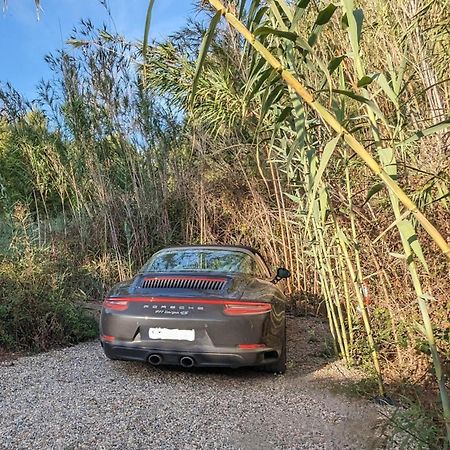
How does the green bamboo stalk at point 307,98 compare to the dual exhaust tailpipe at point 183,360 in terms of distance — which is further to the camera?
the dual exhaust tailpipe at point 183,360

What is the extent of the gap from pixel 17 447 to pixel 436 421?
2387mm

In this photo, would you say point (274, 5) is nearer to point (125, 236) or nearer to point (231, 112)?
point (231, 112)

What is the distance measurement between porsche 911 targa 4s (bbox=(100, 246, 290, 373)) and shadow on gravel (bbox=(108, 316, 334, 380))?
10.0 inches

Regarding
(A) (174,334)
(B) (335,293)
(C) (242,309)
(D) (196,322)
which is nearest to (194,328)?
(D) (196,322)

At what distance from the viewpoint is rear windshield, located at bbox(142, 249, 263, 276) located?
4875 millimetres

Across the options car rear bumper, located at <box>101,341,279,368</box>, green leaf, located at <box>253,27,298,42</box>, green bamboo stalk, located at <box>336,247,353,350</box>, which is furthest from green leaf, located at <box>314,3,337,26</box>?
car rear bumper, located at <box>101,341,279,368</box>

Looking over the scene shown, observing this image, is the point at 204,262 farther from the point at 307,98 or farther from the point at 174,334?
the point at 307,98

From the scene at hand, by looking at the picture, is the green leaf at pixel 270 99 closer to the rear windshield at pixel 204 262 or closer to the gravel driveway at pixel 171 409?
the gravel driveway at pixel 171 409

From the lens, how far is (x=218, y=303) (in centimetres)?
410

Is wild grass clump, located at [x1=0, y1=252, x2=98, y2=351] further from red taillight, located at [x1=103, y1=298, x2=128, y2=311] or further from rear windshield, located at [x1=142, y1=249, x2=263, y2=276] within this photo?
red taillight, located at [x1=103, y1=298, x2=128, y2=311]

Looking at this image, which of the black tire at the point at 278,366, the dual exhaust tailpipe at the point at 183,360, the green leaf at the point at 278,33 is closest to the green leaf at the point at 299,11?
the green leaf at the point at 278,33

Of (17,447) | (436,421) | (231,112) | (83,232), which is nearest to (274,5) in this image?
(436,421)

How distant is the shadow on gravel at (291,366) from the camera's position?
15.0 ft

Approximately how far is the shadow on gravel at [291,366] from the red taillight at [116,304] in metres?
0.67
